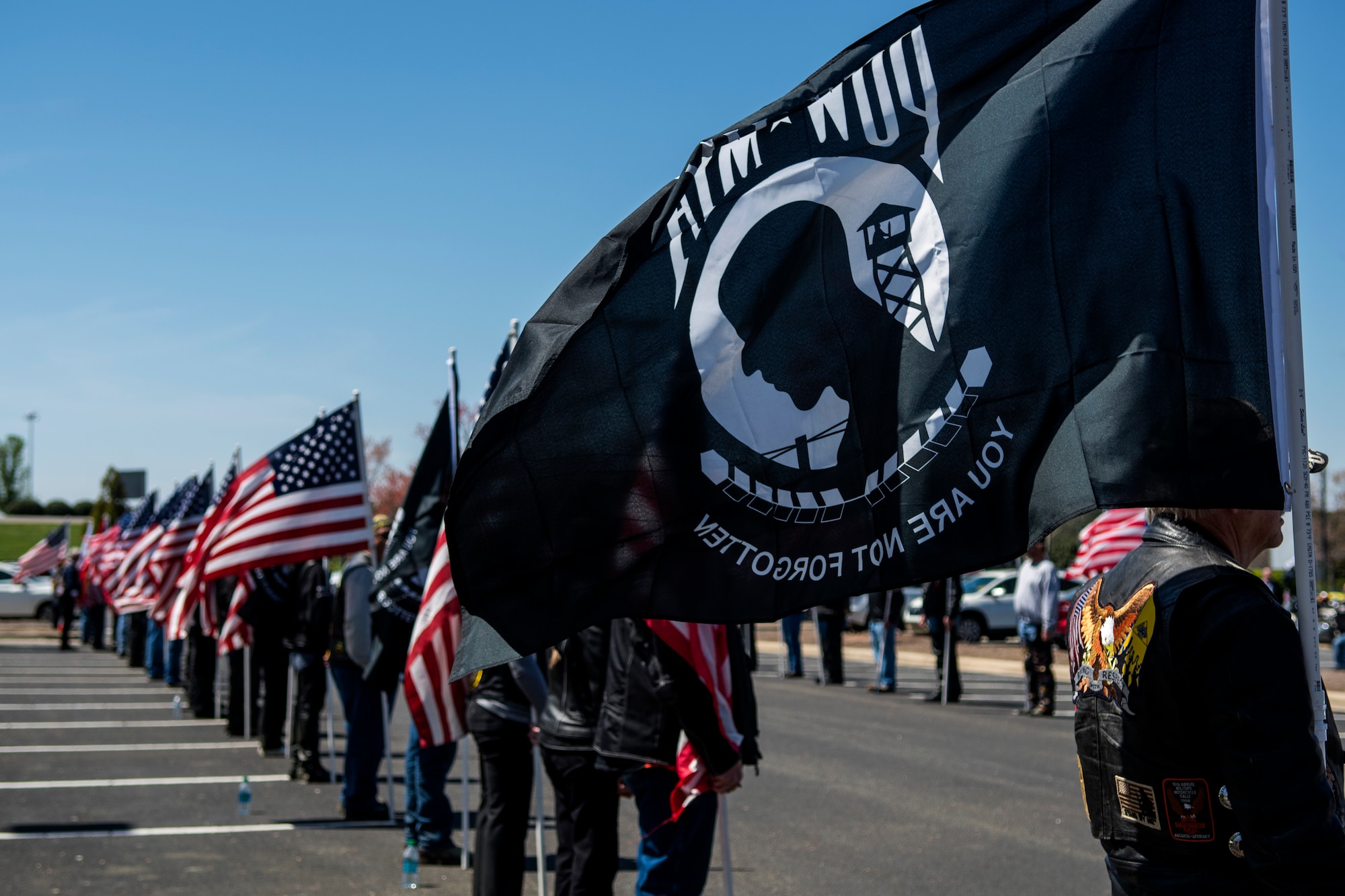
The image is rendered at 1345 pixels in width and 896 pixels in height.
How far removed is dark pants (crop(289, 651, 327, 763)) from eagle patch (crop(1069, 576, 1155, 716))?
8834 millimetres

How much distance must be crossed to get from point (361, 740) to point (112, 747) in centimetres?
566

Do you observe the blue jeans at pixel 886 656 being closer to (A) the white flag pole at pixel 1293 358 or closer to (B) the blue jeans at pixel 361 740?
(B) the blue jeans at pixel 361 740

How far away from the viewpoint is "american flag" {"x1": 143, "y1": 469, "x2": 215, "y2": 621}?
53.1 ft

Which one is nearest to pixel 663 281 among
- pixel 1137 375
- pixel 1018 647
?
pixel 1137 375

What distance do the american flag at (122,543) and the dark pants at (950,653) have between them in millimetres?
12592

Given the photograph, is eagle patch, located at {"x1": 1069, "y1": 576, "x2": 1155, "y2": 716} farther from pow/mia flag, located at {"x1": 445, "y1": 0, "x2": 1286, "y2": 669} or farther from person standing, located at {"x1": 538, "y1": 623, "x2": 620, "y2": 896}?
person standing, located at {"x1": 538, "y1": 623, "x2": 620, "y2": 896}

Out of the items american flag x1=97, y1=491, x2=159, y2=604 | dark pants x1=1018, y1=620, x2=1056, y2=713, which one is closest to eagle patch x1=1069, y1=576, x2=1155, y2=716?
dark pants x1=1018, y1=620, x2=1056, y2=713

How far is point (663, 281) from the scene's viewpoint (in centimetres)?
320

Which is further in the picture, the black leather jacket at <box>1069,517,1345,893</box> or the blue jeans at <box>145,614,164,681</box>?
the blue jeans at <box>145,614,164,681</box>

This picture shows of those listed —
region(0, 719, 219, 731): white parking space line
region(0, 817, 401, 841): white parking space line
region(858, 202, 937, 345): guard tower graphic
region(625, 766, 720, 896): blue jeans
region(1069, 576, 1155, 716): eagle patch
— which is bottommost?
region(0, 719, 219, 731): white parking space line

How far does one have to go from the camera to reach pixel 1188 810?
8.23 feet

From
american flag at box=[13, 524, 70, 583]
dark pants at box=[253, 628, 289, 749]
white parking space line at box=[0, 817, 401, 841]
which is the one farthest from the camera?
american flag at box=[13, 524, 70, 583]

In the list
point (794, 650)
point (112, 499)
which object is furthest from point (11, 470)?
point (794, 650)

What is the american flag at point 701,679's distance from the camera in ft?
15.3
